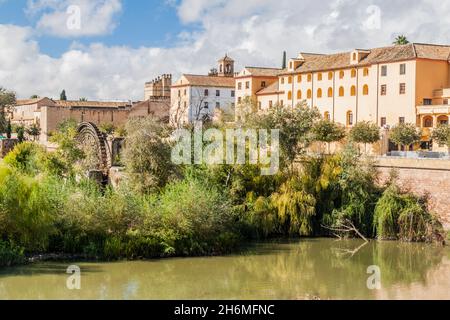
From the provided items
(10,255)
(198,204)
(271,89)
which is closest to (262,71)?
(271,89)

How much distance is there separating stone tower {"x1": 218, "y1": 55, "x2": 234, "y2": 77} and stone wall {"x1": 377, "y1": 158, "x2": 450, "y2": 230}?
175 feet

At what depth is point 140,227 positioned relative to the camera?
28.0 m

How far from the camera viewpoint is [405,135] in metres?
44.4

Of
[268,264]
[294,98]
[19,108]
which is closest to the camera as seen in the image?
[268,264]

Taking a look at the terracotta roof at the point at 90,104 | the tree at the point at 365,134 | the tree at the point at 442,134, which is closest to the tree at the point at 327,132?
the tree at the point at 365,134

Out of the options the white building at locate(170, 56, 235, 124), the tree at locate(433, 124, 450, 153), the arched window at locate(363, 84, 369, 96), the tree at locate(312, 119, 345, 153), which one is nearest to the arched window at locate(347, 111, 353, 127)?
the arched window at locate(363, 84, 369, 96)

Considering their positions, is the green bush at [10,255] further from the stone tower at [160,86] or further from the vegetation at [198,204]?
the stone tower at [160,86]

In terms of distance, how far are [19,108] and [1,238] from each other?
76534 mm

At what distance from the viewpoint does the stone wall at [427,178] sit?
31.7m

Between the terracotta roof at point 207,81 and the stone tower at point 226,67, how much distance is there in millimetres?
4622

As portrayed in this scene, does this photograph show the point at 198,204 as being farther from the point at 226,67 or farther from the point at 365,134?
the point at 226,67

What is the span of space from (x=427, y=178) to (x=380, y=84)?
2085 centimetres

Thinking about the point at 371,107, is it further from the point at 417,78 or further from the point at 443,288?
the point at 443,288
